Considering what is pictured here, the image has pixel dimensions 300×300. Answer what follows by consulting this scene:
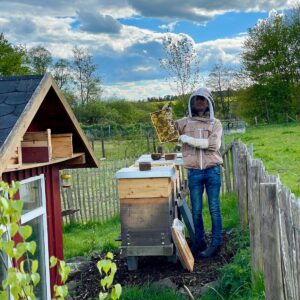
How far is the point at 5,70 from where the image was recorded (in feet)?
122

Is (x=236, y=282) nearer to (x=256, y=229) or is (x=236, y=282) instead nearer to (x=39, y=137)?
(x=256, y=229)

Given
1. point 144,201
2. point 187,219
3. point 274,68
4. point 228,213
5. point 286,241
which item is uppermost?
point 274,68

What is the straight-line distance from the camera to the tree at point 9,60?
37.2 m

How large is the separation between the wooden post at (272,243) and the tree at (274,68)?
142 ft

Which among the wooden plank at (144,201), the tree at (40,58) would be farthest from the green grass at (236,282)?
the tree at (40,58)

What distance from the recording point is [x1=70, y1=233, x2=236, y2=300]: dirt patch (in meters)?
6.60

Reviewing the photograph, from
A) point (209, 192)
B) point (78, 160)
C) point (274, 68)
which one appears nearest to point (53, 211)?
point (78, 160)

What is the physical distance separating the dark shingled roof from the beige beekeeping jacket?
3072mm

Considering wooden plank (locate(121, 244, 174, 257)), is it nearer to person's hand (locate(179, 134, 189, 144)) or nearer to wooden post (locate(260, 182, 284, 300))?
person's hand (locate(179, 134, 189, 144))

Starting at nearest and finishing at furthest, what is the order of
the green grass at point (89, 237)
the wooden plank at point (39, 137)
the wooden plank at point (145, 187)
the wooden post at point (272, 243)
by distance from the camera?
the wooden post at point (272, 243), the wooden plank at point (39, 137), the wooden plank at point (145, 187), the green grass at point (89, 237)

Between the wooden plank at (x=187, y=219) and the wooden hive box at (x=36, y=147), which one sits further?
the wooden plank at (x=187, y=219)

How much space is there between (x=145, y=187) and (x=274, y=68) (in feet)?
139

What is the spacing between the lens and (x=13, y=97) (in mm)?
4492

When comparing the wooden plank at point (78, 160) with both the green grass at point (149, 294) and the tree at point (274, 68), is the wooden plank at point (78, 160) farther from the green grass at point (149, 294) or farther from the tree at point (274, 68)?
the tree at point (274, 68)
